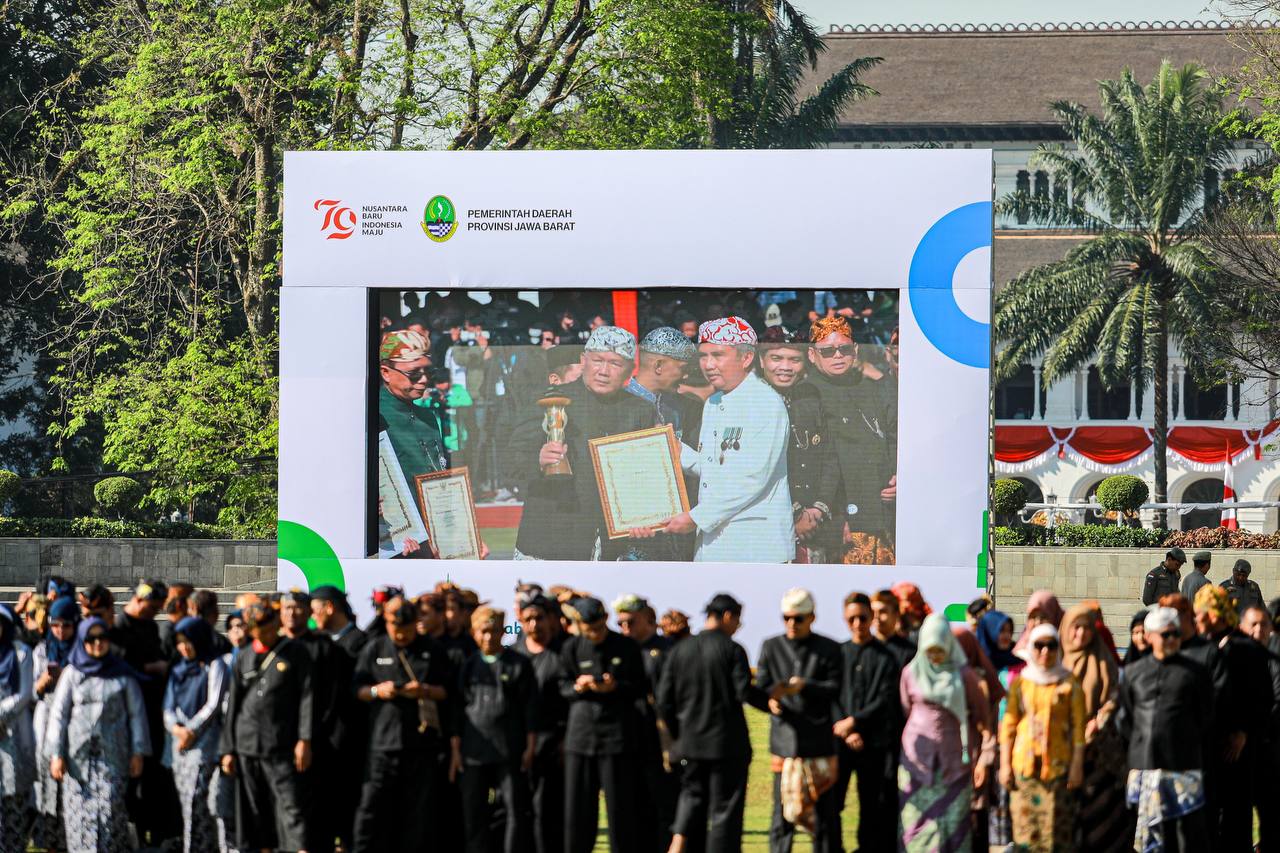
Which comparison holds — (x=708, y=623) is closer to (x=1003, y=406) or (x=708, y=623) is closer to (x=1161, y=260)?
(x=1161, y=260)

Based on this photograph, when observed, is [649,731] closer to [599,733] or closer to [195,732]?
[599,733]

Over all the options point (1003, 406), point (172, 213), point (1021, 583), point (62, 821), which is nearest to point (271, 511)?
point (172, 213)

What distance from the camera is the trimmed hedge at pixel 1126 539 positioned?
29.3 metres

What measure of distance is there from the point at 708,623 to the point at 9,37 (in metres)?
32.8

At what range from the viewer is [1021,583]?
28.4m

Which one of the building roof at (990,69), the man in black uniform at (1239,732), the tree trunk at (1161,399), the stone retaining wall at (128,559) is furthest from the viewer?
the building roof at (990,69)

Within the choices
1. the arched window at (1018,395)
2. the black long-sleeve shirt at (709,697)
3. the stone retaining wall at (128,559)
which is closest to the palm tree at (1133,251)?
the arched window at (1018,395)

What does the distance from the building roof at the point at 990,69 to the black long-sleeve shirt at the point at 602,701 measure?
5546 cm

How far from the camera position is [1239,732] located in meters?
10.3

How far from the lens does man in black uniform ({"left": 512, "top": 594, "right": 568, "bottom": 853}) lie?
33.6 feet

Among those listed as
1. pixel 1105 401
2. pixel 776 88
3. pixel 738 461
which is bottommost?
pixel 738 461

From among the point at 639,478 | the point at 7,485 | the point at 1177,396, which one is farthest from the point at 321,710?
the point at 1177,396

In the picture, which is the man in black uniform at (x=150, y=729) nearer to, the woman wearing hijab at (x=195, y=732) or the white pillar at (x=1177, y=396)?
the woman wearing hijab at (x=195, y=732)

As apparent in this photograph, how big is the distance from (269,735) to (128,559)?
20.3 metres
